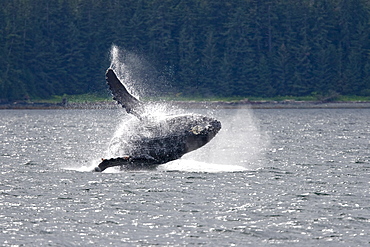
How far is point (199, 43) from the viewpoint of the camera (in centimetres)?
15975

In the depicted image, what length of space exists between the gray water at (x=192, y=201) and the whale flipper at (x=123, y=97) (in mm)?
3473

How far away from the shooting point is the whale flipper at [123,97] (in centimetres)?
3438

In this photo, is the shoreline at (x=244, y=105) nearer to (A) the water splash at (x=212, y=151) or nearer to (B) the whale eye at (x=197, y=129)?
(A) the water splash at (x=212, y=151)

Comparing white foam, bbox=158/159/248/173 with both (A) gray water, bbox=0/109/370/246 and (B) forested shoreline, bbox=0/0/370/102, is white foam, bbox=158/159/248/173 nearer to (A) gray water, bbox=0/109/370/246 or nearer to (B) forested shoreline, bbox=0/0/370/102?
(A) gray water, bbox=0/109/370/246

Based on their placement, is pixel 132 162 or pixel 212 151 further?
pixel 212 151

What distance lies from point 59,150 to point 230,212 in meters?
26.8

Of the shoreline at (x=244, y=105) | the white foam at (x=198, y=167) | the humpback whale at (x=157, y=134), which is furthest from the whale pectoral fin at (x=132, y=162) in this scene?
the shoreline at (x=244, y=105)

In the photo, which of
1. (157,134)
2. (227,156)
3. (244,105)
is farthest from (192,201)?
(244,105)

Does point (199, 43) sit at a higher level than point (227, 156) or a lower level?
higher

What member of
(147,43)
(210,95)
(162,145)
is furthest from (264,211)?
(147,43)

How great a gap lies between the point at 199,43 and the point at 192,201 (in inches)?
5227

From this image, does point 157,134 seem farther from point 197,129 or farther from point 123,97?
point 123,97

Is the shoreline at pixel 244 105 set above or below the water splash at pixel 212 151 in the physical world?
below

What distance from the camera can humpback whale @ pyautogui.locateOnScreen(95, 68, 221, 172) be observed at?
33.9m
